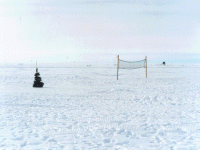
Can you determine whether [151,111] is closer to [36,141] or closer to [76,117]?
[76,117]

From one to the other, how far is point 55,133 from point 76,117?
4.87 feet

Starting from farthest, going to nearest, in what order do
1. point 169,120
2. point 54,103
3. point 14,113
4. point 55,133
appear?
point 54,103 < point 14,113 < point 169,120 < point 55,133

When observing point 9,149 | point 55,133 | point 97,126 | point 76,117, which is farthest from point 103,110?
point 9,149

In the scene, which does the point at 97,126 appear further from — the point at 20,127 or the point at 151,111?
the point at 151,111

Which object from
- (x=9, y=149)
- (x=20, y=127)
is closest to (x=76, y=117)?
(x=20, y=127)

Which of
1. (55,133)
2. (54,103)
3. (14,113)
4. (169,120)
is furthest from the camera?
(54,103)

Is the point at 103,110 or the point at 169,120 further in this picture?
the point at 103,110

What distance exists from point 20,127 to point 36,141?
119cm

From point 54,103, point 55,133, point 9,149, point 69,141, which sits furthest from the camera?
point 54,103

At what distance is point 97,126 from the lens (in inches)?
213

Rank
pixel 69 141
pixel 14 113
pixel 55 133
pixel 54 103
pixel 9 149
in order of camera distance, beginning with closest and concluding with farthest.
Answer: pixel 9 149, pixel 69 141, pixel 55 133, pixel 14 113, pixel 54 103

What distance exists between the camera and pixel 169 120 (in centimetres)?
597

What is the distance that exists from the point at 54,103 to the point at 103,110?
238 centimetres

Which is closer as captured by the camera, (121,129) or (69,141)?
(69,141)
